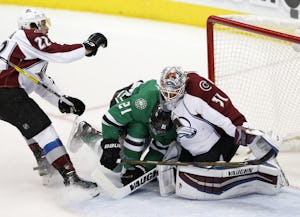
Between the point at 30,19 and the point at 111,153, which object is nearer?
the point at 111,153

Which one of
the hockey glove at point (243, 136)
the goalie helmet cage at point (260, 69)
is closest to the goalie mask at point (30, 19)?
the goalie helmet cage at point (260, 69)

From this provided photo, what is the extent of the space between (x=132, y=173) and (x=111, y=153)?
141mm

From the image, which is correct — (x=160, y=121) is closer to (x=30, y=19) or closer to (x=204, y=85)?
(x=204, y=85)

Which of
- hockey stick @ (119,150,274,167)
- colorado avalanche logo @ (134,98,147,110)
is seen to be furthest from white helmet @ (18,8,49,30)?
hockey stick @ (119,150,274,167)

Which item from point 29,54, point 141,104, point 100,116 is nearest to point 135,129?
point 141,104

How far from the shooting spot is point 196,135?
120 inches

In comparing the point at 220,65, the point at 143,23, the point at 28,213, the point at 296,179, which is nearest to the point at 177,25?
→ the point at 143,23

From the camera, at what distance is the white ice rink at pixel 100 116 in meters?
2.97

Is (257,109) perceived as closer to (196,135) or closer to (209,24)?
(209,24)

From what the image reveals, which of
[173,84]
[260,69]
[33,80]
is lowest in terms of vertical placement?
[260,69]

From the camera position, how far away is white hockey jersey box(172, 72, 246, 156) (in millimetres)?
2971

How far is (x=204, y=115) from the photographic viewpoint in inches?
118

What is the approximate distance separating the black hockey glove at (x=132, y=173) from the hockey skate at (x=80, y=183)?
131mm

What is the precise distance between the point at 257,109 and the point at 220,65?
0.30 metres
